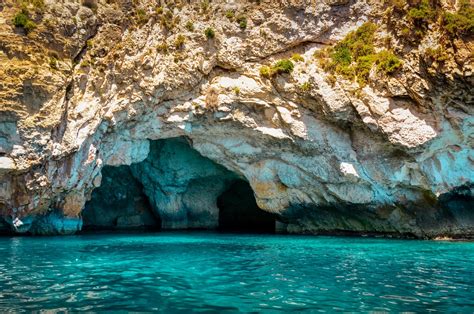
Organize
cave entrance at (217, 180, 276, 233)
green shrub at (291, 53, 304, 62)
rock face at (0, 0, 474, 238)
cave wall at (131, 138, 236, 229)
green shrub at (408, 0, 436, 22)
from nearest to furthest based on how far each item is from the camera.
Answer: green shrub at (408, 0, 436, 22) → rock face at (0, 0, 474, 238) → green shrub at (291, 53, 304, 62) → cave wall at (131, 138, 236, 229) → cave entrance at (217, 180, 276, 233)

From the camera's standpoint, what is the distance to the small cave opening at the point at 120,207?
113ft

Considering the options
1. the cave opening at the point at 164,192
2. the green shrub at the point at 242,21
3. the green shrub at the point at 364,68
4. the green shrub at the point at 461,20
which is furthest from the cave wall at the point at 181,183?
the green shrub at the point at 461,20

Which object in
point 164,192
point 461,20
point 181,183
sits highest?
point 461,20

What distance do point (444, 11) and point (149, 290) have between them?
66.5 feet

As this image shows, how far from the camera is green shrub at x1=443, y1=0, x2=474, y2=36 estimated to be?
68.0 ft

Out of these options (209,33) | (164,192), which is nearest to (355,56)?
(209,33)

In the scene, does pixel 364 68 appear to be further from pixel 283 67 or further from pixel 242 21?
pixel 242 21

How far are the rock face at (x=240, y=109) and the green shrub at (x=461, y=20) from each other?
61 cm

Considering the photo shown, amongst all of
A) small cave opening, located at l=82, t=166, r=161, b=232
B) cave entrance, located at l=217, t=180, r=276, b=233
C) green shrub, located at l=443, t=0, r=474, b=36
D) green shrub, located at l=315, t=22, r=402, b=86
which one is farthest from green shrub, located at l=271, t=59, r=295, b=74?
cave entrance, located at l=217, t=180, r=276, b=233

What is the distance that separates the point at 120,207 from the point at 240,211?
36.6 feet

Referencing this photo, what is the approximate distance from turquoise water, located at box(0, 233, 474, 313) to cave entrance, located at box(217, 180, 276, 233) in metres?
20.5

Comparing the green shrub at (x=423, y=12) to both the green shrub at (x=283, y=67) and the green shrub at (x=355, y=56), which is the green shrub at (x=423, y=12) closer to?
the green shrub at (x=355, y=56)

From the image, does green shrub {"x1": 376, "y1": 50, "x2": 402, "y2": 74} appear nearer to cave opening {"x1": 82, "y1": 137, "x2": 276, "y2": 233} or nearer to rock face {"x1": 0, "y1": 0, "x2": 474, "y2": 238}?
rock face {"x1": 0, "y1": 0, "x2": 474, "y2": 238}

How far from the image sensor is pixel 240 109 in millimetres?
25328
